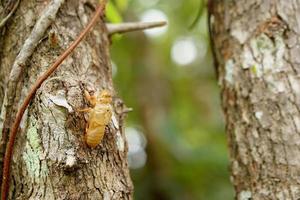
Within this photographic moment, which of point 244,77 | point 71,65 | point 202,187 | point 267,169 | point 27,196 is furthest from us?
point 202,187

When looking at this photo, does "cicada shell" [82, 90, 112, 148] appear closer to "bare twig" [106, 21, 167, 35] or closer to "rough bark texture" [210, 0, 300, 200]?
"bare twig" [106, 21, 167, 35]

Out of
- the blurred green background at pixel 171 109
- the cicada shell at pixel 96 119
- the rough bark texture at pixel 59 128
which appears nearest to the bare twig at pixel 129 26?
the rough bark texture at pixel 59 128

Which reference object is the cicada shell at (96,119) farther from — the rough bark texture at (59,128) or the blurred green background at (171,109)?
the blurred green background at (171,109)


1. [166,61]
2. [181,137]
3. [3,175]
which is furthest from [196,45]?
[3,175]

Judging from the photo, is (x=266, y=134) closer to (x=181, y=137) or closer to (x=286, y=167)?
(x=286, y=167)

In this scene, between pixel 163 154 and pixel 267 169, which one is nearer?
pixel 267 169
